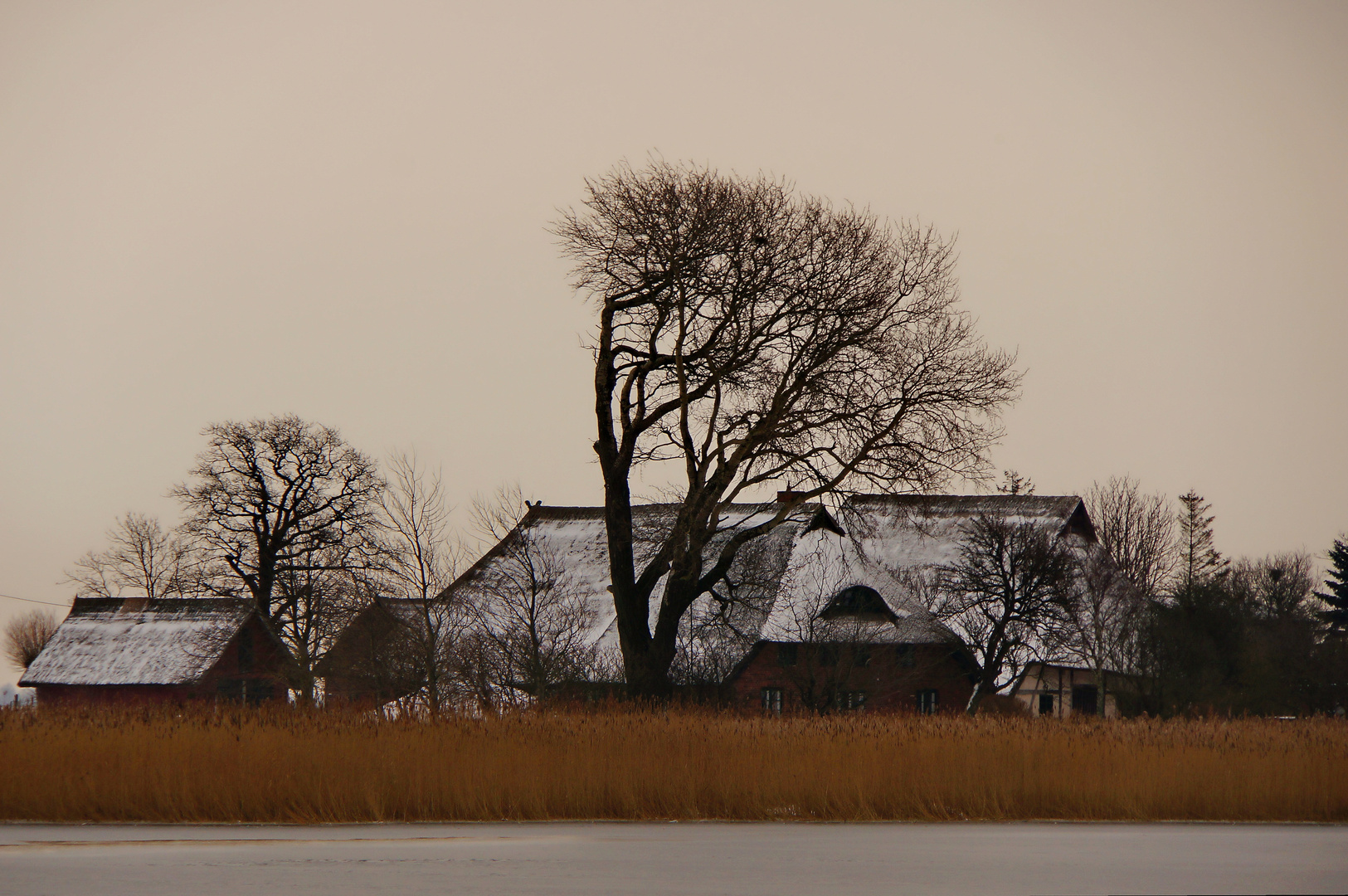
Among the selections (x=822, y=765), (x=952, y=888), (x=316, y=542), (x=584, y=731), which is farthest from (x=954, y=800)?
(x=316, y=542)

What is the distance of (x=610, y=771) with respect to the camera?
54.5 feet

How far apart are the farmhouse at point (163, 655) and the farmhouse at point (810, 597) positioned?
1390 centimetres

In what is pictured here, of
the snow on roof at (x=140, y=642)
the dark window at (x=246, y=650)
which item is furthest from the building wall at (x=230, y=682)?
the snow on roof at (x=140, y=642)

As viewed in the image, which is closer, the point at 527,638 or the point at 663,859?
the point at 663,859

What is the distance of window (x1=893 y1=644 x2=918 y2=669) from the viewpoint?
45.5 meters

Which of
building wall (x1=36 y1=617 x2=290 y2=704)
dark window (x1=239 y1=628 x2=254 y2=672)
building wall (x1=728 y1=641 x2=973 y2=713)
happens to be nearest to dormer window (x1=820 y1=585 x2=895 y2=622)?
building wall (x1=728 y1=641 x2=973 y2=713)

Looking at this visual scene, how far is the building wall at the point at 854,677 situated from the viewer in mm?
38500

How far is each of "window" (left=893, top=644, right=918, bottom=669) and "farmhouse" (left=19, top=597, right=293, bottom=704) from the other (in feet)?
101

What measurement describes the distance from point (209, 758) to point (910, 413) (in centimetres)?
1796

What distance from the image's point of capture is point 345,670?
48.8 meters

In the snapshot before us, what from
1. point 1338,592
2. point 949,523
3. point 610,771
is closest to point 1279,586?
point 1338,592

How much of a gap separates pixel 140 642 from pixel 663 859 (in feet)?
201

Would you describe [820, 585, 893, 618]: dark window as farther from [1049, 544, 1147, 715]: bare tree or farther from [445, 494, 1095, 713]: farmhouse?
[1049, 544, 1147, 715]: bare tree

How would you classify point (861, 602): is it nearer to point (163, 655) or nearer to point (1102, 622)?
point (1102, 622)
